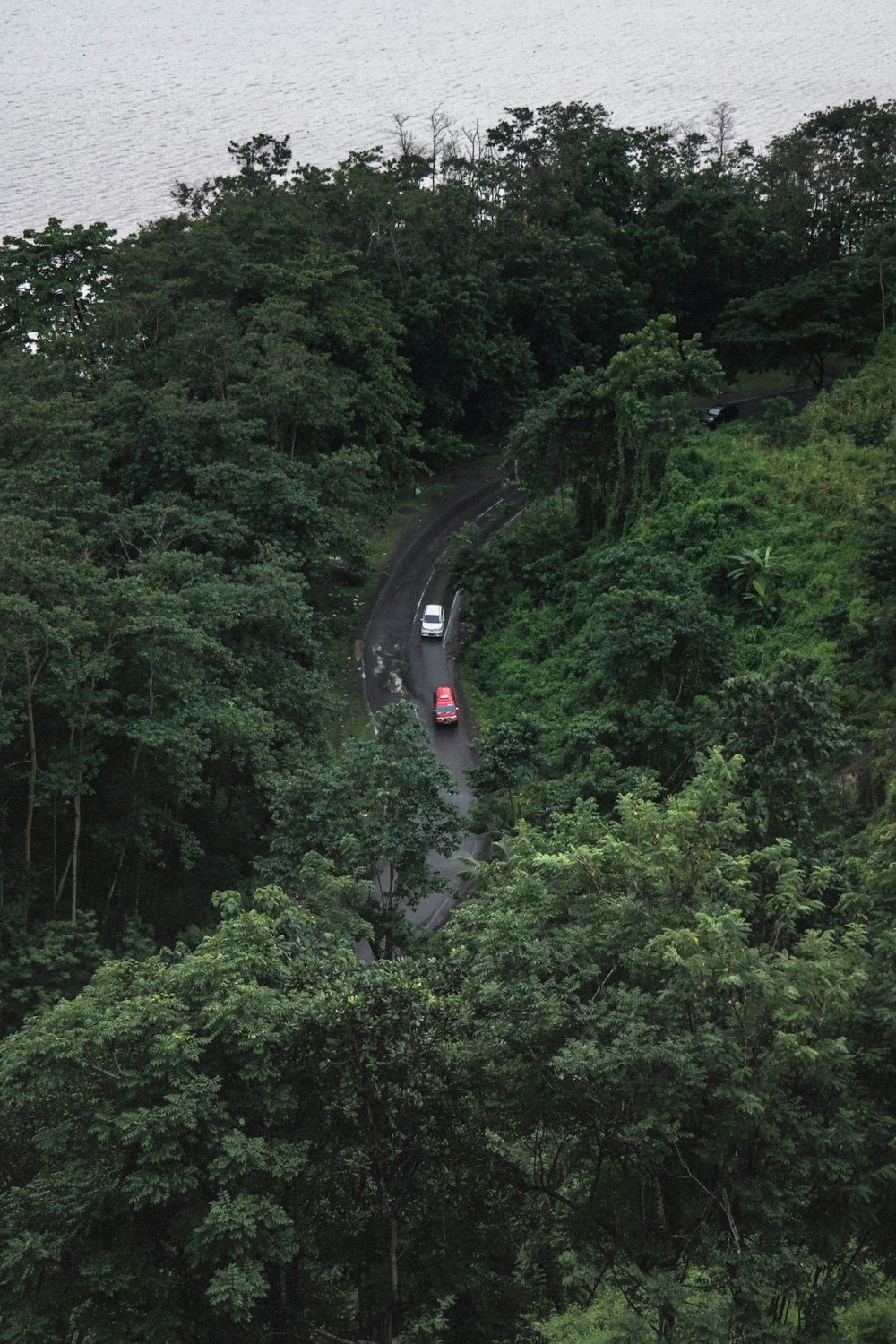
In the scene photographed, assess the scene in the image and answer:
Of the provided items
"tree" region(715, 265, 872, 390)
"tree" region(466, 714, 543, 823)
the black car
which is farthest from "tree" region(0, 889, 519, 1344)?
"tree" region(715, 265, 872, 390)

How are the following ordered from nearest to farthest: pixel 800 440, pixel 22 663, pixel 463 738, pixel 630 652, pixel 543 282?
pixel 22 663 < pixel 630 652 < pixel 463 738 < pixel 800 440 < pixel 543 282

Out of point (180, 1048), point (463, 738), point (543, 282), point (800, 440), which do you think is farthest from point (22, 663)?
point (543, 282)

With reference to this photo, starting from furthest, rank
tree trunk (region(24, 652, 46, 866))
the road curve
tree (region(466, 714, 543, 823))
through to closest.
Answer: the road curve < tree (region(466, 714, 543, 823)) < tree trunk (region(24, 652, 46, 866))

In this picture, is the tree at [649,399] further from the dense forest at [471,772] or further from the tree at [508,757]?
the tree at [508,757]

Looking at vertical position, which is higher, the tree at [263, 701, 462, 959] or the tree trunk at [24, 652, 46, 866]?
the tree trunk at [24, 652, 46, 866]

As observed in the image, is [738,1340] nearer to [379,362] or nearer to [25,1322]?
[25,1322]

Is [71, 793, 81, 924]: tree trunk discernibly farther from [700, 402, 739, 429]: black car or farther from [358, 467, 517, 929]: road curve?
[700, 402, 739, 429]: black car
